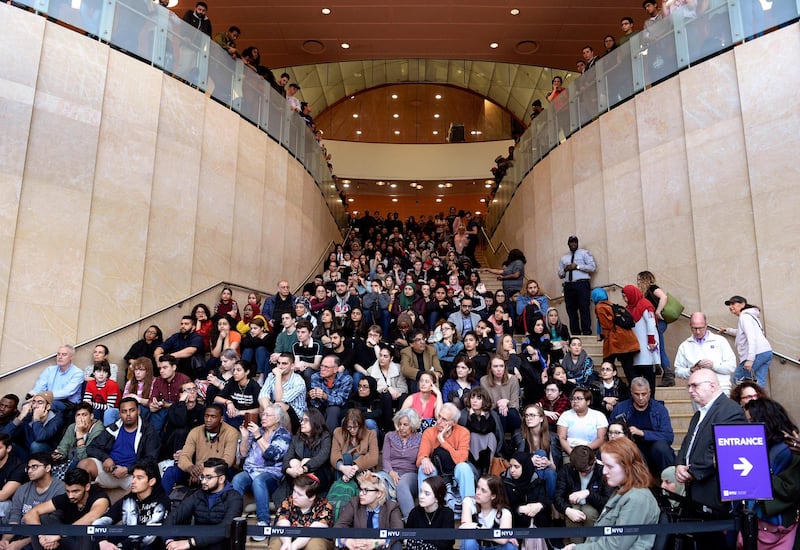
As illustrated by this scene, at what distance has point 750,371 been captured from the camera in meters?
6.24

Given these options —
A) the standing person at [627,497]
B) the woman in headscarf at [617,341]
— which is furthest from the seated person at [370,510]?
the woman in headscarf at [617,341]

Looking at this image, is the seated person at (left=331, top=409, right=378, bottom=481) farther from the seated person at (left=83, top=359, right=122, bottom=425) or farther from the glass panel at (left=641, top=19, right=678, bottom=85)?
the glass panel at (left=641, top=19, right=678, bottom=85)

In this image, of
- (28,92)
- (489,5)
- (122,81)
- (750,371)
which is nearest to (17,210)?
(28,92)

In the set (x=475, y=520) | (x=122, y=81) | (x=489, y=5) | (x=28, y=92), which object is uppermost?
(x=489, y=5)

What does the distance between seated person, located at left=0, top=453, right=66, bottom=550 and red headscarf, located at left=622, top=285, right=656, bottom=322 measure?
239 inches

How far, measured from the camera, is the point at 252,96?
423 inches

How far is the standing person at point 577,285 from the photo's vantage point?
377 inches

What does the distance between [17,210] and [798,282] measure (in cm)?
888

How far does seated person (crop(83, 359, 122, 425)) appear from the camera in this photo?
6.55 meters

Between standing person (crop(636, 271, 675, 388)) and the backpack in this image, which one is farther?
standing person (crop(636, 271, 675, 388))

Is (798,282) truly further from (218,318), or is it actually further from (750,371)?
(218,318)

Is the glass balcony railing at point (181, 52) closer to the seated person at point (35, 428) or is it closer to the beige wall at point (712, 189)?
the seated person at point (35, 428)

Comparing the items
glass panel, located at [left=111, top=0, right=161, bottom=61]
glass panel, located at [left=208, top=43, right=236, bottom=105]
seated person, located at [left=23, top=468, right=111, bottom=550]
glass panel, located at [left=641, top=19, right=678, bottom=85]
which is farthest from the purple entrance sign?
glass panel, located at [left=208, top=43, right=236, bottom=105]

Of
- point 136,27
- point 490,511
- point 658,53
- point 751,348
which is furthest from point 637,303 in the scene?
point 136,27
